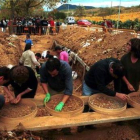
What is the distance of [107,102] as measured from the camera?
11.3 feet

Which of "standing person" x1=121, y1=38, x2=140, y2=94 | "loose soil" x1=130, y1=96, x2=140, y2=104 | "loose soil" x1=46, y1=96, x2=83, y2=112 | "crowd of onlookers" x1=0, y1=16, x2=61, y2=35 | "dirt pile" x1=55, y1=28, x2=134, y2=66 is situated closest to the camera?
"loose soil" x1=46, y1=96, x2=83, y2=112

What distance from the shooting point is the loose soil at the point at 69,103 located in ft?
10.3

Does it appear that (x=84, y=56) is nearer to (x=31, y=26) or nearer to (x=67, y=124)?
(x=67, y=124)

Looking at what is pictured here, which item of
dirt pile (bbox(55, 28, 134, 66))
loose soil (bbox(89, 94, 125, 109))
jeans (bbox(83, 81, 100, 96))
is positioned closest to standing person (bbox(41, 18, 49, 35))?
dirt pile (bbox(55, 28, 134, 66))

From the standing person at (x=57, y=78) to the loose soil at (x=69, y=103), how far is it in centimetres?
7

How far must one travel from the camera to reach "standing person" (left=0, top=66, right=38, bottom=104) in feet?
9.41

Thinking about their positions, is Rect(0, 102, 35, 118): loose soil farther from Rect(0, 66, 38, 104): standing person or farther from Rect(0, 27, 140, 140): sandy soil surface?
Rect(0, 27, 140, 140): sandy soil surface

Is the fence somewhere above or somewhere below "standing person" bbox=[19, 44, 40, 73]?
above

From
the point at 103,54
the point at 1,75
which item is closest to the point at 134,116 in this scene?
the point at 1,75

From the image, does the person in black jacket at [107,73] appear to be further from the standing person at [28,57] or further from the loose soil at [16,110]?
the standing person at [28,57]

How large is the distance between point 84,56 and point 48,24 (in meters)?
13.9

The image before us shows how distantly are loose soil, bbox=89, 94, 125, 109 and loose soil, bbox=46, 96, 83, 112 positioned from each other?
237mm

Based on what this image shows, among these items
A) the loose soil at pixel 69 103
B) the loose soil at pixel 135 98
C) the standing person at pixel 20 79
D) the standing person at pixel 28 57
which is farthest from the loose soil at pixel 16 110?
the standing person at pixel 28 57

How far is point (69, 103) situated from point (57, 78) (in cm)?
54
